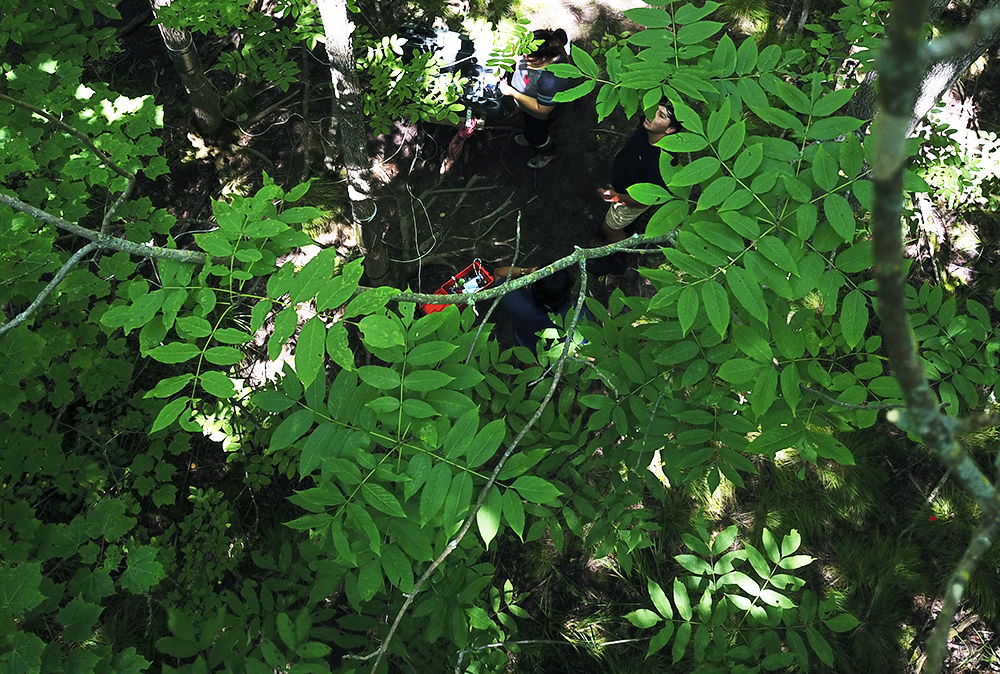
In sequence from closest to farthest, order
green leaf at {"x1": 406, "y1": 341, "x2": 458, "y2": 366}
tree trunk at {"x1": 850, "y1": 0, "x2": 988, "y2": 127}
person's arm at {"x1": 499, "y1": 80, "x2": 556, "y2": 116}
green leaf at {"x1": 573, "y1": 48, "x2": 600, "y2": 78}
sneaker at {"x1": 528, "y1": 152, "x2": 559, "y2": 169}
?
1. green leaf at {"x1": 406, "y1": 341, "x2": 458, "y2": 366}
2. green leaf at {"x1": 573, "y1": 48, "x2": 600, "y2": 78}
3. tree trunk at {"x1": 850, "y1": 0, "x2": 988, "y2": 127}
4. person's arm at {"x1": 499, "y1": 80, "x2": 556, "y2": 116}
5. sneaker at {"x1": 528, "y1": 152, "x2": 559, "y2": 169}

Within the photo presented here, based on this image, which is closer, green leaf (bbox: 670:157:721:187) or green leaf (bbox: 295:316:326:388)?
green leaf (bbox: 295:316:326:388)

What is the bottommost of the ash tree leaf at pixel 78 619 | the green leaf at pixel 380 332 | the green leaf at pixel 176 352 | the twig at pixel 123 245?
the ash tree leaf at pixel 78 619

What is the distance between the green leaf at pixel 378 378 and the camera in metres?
1.99

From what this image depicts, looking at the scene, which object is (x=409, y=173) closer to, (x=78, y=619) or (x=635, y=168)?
(x=635, y=168)

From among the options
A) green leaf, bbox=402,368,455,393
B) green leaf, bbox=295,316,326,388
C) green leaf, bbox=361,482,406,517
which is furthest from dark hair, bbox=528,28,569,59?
green leaf, bbox=361,482,406,517

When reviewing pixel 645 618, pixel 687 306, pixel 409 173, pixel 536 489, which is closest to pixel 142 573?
pixel 536 489

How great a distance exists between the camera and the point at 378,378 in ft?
6.59

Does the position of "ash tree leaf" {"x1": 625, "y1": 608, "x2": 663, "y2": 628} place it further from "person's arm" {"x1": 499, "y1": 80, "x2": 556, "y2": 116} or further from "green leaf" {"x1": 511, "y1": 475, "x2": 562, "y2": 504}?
"person's arm" {"x1": 499, "y1": 80, "x2": 556, "y2": 116}

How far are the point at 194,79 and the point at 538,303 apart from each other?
358 cm

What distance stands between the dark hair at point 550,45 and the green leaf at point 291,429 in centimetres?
376

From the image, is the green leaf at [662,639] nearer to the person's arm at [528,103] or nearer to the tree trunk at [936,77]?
the tree trunk at [936,77]

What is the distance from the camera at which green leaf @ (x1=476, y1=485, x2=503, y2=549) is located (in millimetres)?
1965

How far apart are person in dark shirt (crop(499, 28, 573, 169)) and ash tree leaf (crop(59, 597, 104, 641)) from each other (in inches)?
165

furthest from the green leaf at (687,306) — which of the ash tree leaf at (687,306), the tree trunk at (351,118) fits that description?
the tree trunk at (351,118)
